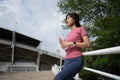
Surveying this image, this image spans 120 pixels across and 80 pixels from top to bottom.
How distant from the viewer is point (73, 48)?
390cm

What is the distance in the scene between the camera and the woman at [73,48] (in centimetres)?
365

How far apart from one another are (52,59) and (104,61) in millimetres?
57995

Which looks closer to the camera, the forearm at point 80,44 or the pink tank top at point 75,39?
the forearm at point 80,44

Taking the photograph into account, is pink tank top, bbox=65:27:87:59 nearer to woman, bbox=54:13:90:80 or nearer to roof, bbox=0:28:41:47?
woman, bbox=54:13:90:80

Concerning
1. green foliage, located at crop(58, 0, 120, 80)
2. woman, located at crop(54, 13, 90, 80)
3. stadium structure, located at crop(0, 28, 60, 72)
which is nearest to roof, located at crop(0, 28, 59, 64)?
stadium structure, located at crop(0, 28, 60, 72)

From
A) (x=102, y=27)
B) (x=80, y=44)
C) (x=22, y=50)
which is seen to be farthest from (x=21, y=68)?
(x=80, y=44)

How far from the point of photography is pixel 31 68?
63188 millimetres

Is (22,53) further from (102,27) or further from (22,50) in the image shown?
(102,27)

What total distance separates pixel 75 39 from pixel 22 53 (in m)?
67.4

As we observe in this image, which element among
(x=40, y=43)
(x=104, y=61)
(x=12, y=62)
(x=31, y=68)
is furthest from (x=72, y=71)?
(x=40, y=43)

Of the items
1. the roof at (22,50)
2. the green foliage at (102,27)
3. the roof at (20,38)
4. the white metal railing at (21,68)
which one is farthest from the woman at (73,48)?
the roof at (22,50)

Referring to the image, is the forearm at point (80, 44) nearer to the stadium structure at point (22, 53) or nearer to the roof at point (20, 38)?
the stadium structure at point (22, 53)

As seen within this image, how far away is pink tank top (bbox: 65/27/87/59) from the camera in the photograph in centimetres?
386

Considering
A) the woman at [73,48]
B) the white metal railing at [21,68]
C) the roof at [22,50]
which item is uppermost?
the woman at [73,48]
